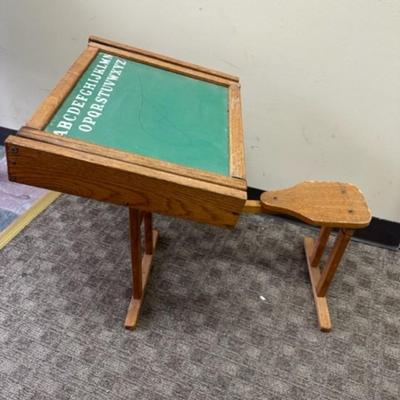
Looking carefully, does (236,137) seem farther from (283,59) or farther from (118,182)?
(283,59)

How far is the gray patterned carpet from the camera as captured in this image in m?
1.23

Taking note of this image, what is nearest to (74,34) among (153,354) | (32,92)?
(32,92)

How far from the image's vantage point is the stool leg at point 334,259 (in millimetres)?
1337

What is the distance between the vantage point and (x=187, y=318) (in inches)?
55.1

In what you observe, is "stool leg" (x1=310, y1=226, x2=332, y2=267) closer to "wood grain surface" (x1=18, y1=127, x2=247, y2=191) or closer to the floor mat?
"wood grain surface" (x1=18, y1=127, x2=247, y2=191)

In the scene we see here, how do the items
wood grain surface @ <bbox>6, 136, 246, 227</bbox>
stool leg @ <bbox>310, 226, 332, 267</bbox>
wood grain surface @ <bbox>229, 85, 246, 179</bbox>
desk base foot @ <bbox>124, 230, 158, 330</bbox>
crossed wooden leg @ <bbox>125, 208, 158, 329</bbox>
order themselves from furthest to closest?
stool leg @ <bbox>310, 226, 332, 267</bbox>
desk base foot @ <bbox>124, 230, 158, 330</bbox>
crossed wooden leg @ <bbox>125, 208, 158, 329</bbox>
wood grain surface @ <bbox>229, 85, 246, 179</bbox>
wood grain surface @ <bbox>6, 136, 246, 227</bbox>

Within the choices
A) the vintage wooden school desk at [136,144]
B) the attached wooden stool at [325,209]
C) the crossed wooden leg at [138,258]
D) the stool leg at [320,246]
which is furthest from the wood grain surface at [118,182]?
the stool leg at [320,246]

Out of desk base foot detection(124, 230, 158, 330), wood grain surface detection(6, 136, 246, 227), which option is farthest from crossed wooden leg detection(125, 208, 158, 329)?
wood grain surface detection(6, 136, 246, 227)

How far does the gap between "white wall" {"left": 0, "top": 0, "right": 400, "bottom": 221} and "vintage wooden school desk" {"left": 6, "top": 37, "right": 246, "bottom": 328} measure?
1.04ft

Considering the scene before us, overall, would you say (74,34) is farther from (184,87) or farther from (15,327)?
(15,327)

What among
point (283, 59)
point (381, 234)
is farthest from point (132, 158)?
point (381, 234)

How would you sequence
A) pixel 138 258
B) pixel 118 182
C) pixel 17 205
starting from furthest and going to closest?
pixel 17 205 < pixel 138 258 < pixel 118 182

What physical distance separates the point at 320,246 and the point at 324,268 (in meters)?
0.10

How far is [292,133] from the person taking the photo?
162 centimetres
